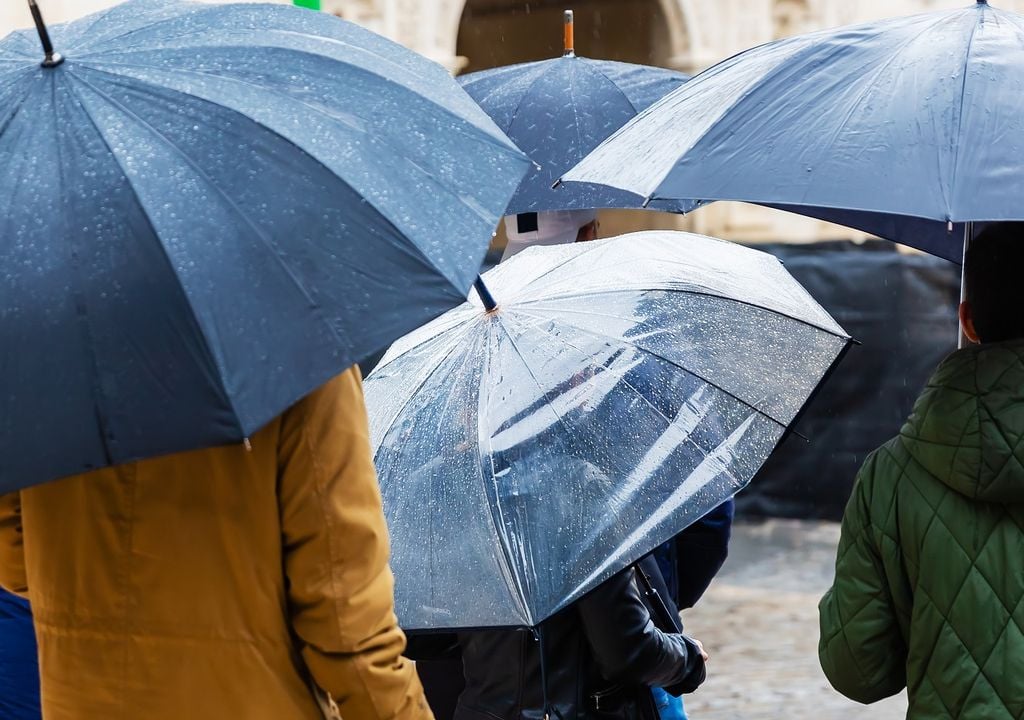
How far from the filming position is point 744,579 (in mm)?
8117

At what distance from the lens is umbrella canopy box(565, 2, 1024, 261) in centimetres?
231

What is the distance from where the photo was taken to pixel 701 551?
137 inches

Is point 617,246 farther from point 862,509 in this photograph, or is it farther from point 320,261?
point 320,261

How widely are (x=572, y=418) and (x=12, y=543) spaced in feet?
3.24

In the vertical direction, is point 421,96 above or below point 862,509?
above

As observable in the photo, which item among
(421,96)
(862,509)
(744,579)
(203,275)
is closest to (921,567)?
(862,509)

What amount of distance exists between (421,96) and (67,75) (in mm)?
520

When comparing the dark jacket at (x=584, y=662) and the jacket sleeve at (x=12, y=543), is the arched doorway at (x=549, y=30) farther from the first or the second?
the jacket sleeve at (x=12, y=543)

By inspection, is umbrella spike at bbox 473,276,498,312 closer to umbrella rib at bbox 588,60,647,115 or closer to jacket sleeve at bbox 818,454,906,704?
jacket sleeve at bbox 818,454,906,704

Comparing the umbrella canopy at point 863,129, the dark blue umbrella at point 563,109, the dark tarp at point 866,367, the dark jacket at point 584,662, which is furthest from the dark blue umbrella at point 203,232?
the dark tarp at point 866,367

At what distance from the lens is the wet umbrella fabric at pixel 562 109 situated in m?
4.12

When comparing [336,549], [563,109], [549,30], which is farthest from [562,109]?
[549,30]

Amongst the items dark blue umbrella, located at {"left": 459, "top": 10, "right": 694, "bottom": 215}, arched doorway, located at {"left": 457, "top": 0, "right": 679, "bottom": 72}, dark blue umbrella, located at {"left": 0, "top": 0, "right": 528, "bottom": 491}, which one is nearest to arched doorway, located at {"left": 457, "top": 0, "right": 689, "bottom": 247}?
arched doorway, located at {"left": 457, "top": 0, "right": 679, "bottom": 72}

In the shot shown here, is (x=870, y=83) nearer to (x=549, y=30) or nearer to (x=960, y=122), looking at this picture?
(x=960, y=122)
